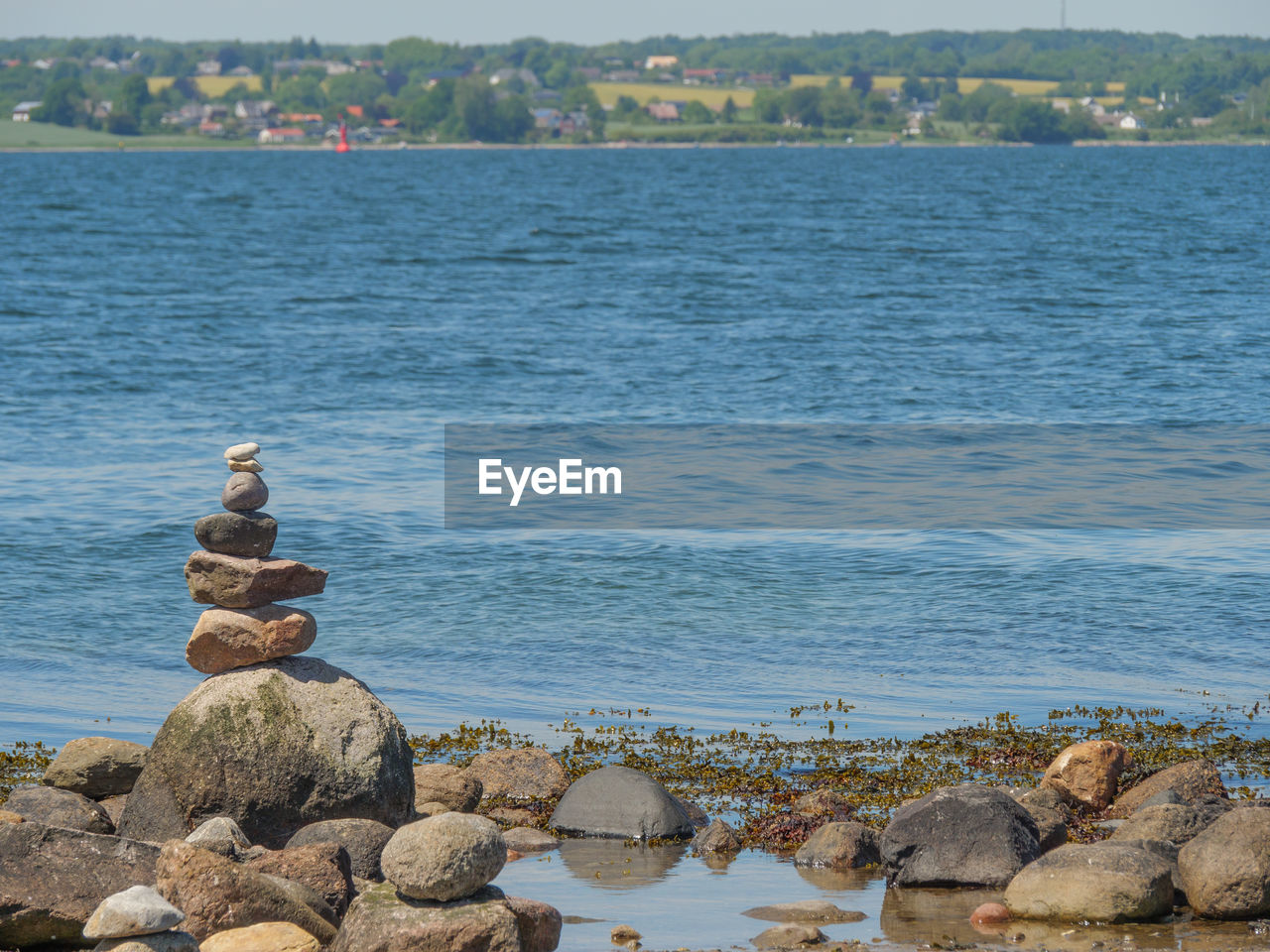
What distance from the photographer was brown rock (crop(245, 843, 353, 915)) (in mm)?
10961

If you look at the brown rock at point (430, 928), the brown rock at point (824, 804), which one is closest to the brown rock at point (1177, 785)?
the brown rock at point (824, 804)

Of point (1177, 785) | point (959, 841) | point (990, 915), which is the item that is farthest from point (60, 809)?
point (1177, 785)

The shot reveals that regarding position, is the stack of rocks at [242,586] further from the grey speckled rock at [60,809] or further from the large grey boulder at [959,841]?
the large grey boulder at [959,841]

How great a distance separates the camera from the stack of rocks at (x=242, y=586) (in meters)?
12.9

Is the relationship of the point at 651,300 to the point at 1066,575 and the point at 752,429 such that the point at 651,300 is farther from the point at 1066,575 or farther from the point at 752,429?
the point at 1066,575

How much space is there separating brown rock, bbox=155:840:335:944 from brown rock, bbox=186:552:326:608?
2.89 metres

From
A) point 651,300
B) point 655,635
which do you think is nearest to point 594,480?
point 655,635

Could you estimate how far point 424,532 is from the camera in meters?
26.5

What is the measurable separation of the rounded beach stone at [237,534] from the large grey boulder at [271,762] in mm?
1066

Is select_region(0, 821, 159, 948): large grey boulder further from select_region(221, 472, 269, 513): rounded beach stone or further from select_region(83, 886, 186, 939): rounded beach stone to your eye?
select_region(221, 472, 269, 513): rounded beach stone

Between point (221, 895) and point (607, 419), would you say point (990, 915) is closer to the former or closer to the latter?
point (221, 895)

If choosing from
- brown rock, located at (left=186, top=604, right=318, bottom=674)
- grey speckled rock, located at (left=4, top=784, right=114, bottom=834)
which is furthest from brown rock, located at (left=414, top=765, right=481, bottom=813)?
grey speckled rock, located at (left=4, top=784, right=114, bottom=834)

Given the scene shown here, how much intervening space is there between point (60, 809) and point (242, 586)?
232 cm

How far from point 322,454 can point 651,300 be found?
1100 inches
